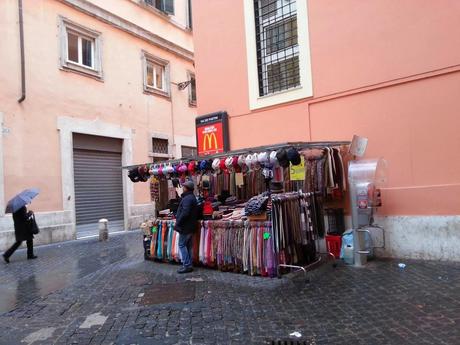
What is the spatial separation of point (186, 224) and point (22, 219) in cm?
448

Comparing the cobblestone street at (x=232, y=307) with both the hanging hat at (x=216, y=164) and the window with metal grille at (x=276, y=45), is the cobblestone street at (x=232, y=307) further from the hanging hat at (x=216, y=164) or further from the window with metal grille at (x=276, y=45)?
the window with metal grille at (x=276, y=45)

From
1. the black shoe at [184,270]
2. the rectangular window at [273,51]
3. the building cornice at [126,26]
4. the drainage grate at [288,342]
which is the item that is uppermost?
the building cornice at [126,26]

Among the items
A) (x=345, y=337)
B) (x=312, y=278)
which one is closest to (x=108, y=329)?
(x=345, y=337)

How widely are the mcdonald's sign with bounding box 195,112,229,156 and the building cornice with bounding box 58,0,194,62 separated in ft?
19.8

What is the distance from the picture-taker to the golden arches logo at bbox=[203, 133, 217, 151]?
9984mm

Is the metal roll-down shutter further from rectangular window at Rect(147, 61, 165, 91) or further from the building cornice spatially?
the building cornice

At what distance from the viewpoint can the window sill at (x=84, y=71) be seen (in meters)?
12.6

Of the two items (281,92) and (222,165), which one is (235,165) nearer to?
(222,165)

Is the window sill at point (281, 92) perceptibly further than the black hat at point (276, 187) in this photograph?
Yes

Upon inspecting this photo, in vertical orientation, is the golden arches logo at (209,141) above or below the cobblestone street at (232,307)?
above

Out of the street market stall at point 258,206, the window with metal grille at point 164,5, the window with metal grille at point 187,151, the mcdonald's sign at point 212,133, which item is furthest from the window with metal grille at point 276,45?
the window with metal grille at point 187,151

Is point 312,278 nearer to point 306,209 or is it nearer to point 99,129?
point 306,209

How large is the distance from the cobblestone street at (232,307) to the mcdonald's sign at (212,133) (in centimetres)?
329

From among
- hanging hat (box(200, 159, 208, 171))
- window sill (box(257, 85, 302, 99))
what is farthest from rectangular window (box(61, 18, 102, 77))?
hanging hat (box(200, 159, 208, 171))
